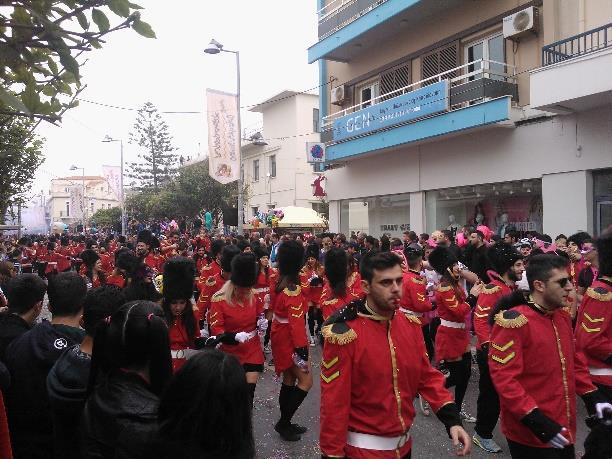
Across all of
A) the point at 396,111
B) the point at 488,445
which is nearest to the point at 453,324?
the point at 488,445

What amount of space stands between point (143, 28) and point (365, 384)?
2098 millimetres

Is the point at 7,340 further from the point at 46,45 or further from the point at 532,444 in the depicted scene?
the point at 532,444

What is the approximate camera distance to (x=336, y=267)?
6.04 meters

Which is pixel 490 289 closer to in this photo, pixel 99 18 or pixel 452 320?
pixel 452 320

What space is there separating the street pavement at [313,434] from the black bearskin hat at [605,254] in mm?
1882

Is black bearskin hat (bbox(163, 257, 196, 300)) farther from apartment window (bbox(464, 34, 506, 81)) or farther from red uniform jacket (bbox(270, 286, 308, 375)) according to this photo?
apartment window (bbox(464, 34, 506, 81))

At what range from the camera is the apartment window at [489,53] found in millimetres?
14391

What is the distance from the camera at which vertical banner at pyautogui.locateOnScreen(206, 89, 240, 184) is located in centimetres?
1723

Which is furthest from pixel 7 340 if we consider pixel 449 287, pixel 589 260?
pixel 589 260

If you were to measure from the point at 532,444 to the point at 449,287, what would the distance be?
265cm

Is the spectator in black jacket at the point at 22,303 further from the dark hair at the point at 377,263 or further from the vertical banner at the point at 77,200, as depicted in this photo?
the vertical banner at the point at 77,200

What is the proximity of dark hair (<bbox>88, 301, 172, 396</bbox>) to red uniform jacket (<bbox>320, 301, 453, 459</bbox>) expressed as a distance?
103 cm

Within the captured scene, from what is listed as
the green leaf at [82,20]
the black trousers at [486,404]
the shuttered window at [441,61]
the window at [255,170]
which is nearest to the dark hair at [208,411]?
the green leaf at [82,20]

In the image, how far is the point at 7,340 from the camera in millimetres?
3414
